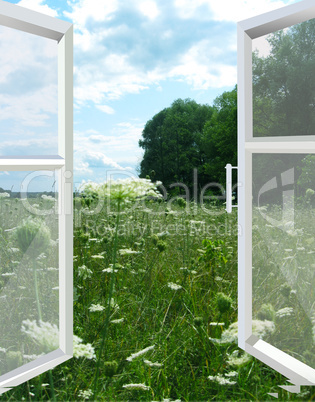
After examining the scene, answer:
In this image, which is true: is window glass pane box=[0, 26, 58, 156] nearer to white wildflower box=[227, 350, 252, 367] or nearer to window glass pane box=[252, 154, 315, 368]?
window glass pane box=[252, 154, 315, 368]

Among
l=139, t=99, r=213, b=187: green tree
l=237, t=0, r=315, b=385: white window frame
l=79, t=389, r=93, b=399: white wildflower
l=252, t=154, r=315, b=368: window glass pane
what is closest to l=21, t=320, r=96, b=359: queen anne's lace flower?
l=79, t=389, r=93, b=399: white wildflower

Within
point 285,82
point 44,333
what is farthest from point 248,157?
point 44,333

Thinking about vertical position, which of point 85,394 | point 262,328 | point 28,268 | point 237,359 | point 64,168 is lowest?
point 85,394

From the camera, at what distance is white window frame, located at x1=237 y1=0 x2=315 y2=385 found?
175cm

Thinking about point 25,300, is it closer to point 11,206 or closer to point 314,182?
point 11,206

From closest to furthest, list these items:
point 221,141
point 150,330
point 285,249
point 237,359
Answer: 1. point 237,359
2. point 285,249
3. point 150,330
4. point 221,141

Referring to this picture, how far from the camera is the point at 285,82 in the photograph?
1.88 m

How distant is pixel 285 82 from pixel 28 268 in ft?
5.49

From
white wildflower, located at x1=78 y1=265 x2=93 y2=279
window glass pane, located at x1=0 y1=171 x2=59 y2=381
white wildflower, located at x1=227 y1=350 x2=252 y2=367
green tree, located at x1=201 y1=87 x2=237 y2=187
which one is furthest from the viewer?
green tree, located at x1=201 y1=87 x2=237 y2=187

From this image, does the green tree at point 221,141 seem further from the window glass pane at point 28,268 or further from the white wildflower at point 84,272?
the window glass pane at point 28,268

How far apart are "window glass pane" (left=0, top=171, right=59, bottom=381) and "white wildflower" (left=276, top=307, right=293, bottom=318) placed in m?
1.19

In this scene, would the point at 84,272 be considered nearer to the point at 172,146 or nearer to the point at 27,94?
the point at 27,94

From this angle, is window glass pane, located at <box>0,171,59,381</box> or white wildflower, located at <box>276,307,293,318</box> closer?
window glass pane, located at <box>0,171,59,381</box>

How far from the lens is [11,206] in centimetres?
177
